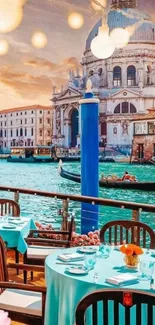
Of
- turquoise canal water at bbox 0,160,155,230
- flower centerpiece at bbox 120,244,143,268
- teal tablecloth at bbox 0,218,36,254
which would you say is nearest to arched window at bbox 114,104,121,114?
turquoise canal water at bbox 0,160,155,230

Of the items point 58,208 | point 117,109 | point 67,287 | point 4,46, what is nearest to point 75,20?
point 4,46

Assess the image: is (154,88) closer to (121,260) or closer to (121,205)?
(121,205)

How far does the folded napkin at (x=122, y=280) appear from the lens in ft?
7.20

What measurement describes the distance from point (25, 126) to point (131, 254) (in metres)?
4.46

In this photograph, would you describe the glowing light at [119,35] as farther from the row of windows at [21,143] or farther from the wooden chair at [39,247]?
the wooden chair at [39,247]

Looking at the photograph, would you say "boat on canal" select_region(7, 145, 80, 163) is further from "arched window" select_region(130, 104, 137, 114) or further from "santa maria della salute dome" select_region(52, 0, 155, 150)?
"arched window" select_region(130, 104, 137, 114)

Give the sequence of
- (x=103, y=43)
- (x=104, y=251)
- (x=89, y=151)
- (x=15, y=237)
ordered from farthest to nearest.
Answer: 1. (x=89, y=151)
2. (x=103, y=43)
3. (x=15, y=237)
4. (x=104, y=251)

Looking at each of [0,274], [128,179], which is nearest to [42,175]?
[128,179]

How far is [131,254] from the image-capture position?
2.46 meters

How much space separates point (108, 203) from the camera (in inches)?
161

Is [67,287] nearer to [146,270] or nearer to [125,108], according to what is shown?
[146,270]

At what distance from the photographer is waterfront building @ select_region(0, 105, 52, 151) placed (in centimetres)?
642

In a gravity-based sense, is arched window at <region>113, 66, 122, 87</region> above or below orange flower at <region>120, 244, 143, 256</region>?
above

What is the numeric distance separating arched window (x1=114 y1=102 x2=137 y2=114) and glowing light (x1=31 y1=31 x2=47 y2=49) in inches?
54.2
